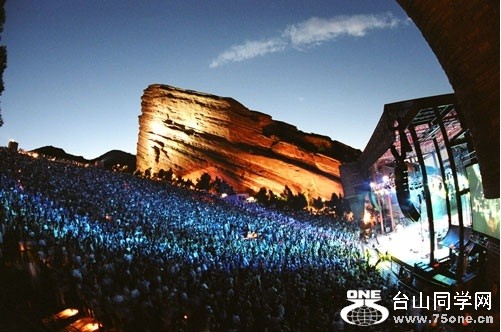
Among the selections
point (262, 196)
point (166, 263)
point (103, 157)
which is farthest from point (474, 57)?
point (103, 157)

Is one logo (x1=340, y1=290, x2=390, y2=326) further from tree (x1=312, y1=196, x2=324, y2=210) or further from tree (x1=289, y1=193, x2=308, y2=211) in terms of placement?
tree (x1=312, y1=196, x2=324, y2=210)

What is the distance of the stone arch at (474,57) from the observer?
14.4 feet

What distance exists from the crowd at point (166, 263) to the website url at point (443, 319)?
766 millimetres

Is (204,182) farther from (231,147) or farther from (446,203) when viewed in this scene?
(446,203)

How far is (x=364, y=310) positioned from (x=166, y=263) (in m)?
5.39

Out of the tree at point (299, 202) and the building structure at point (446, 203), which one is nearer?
the building structure at point (446, 203)

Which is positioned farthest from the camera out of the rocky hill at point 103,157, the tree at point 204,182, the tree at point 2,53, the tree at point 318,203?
the rocky hill at point 103,157

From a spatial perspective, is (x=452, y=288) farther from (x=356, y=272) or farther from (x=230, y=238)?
(x=230, y=238)

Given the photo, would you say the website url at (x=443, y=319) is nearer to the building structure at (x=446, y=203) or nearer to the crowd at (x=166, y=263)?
the crowd at (x=166, y=263)

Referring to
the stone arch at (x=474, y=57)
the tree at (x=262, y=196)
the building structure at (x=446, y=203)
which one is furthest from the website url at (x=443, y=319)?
the tree at (x=262, y=196)

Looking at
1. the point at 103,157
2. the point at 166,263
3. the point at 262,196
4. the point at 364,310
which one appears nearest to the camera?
the point at 364,310

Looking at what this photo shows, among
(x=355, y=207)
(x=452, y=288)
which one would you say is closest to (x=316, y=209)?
(x=355, y=207)

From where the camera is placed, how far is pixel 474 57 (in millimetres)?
4684

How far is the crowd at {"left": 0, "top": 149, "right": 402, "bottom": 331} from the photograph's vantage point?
635 centimetres
